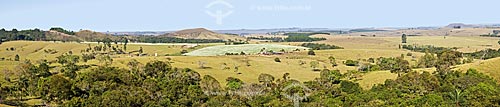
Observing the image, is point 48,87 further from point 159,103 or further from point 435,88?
point 435,88

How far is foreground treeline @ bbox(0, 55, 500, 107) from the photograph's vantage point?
60.7m

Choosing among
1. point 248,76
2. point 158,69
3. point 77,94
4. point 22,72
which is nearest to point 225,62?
point 248,76

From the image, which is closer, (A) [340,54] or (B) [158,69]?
(B) [158,69]

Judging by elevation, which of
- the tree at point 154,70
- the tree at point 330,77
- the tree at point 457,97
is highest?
the tree at point 154,70

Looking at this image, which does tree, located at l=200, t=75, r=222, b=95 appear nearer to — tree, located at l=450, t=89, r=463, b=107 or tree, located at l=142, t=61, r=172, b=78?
tree, located at l=142, t=61, r=172, b=78

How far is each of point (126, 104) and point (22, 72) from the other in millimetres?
41087

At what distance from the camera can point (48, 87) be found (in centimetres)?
7169

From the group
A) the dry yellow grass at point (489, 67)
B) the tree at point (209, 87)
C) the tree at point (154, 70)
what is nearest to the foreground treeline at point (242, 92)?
the tree at point (209, 87)

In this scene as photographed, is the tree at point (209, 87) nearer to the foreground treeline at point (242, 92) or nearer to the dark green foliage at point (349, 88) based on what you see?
the foreground treeline at point (242, 92)

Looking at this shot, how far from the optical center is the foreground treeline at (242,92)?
60.7 metres

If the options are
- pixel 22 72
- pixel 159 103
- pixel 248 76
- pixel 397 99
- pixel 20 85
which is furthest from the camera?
pixel 248 76

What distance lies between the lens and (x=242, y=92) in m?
74.2

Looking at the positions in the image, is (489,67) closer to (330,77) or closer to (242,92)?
(330,77)

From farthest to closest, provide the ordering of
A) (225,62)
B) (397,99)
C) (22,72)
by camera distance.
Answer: (225,62) < (22,72) < (397,99)
